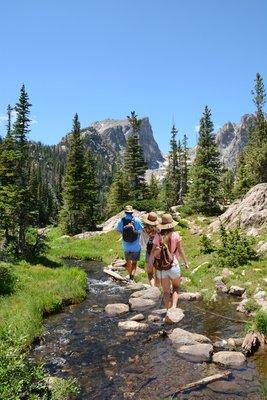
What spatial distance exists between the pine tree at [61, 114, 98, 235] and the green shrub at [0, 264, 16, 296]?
135ft

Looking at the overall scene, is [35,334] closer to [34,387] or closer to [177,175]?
[34,387]

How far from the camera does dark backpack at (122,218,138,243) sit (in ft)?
51.5

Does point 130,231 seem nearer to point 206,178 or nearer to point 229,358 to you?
point 229,358

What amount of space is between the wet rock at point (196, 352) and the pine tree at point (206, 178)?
4072 centimetres

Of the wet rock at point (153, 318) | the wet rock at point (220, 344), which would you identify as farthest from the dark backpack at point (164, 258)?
the wet rock at point (153, 318)

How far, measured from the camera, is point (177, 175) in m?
87.9

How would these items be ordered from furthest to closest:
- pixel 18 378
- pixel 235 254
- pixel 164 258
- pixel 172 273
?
1. pixel 235 254
2. pixel 172 273
3. pixel 164 258
4. pixel 18 378

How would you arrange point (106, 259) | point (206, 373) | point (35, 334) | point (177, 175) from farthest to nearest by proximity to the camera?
point (177, 175)
point (106, 259)
point (35, 334)
point (206, 373)

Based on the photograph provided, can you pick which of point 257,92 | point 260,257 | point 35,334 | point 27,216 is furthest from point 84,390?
point 257,92

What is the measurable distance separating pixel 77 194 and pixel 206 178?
19.5m

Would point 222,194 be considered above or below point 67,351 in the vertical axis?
above

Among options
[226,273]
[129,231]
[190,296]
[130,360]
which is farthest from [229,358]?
[226,273]

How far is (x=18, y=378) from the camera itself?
8.13m

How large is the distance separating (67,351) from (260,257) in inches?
562
